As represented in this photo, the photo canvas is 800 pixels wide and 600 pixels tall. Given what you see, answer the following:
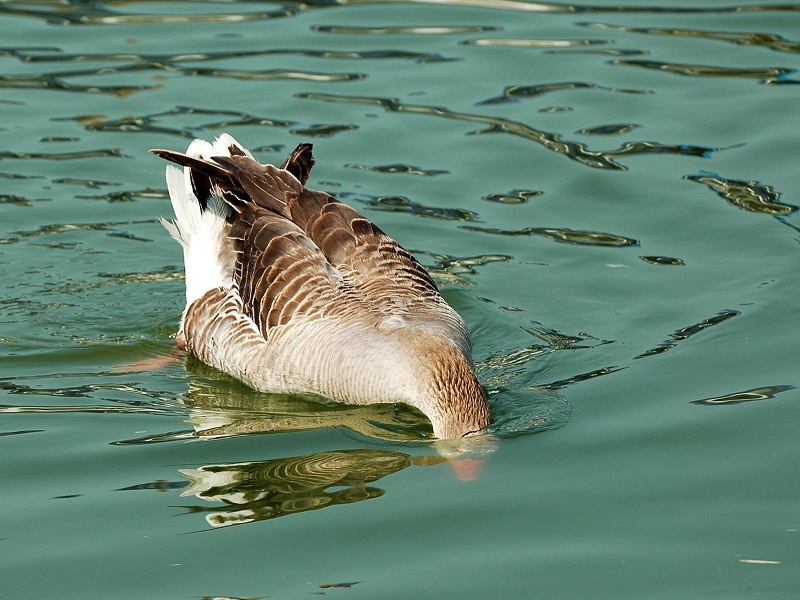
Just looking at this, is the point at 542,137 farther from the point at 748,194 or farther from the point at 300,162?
the point at 300,162

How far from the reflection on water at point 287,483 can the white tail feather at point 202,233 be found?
2476 millimetres

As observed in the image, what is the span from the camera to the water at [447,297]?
662 centimetres

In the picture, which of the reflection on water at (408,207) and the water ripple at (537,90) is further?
the water ripple at (537,90)

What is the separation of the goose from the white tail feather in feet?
0.05

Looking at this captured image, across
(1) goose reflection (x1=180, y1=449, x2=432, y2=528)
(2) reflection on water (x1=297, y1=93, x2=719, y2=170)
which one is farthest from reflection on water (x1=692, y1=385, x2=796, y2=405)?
(2) reflection on water (x1=297, y1=93, x2=719, y2=170)

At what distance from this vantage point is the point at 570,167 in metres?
13.0

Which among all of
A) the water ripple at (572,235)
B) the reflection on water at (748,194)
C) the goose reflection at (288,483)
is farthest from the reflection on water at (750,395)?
the reflection on water at (748,194)

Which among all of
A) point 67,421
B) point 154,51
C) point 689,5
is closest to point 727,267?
point 67,421

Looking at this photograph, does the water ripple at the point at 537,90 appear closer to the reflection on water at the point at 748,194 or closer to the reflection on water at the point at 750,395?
the reflection on water at the point at 748,194

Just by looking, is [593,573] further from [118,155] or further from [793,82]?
[793,82]

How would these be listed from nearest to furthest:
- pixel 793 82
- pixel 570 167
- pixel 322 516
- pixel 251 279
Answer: pixel 322 516
pixel 251 279
pixel 570 167
pixel 793 82

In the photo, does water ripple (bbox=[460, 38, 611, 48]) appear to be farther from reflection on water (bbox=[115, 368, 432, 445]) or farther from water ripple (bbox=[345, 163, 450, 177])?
reflection on water (bbox=[115, 368, 432, 445])

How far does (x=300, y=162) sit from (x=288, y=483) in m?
→ 3.55

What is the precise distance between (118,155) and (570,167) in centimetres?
459
